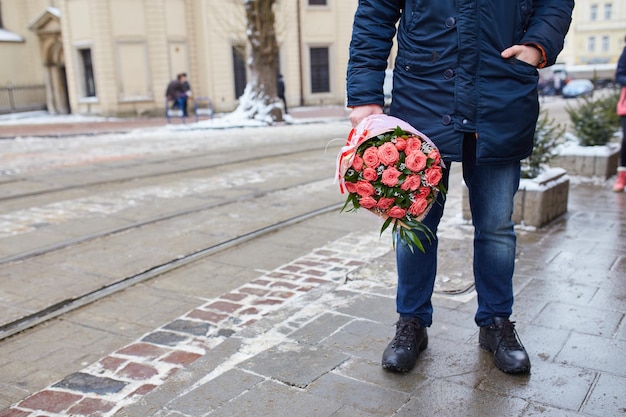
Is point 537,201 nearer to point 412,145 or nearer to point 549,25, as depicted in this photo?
point 549,25

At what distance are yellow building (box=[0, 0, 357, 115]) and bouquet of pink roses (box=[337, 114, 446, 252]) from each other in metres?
27.3

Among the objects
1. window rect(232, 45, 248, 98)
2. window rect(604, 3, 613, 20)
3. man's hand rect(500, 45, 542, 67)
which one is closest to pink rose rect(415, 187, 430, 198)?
man's hand rect(500, 45, 542, 67)

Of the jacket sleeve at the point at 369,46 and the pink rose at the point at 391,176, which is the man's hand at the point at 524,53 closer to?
the jacket sleeve at the point at 369,46

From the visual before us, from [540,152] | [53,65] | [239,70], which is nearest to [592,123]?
[540,152]

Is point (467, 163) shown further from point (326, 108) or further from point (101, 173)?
point (326, 108)

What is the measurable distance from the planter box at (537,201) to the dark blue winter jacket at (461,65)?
9.11ft

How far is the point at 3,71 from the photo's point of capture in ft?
102

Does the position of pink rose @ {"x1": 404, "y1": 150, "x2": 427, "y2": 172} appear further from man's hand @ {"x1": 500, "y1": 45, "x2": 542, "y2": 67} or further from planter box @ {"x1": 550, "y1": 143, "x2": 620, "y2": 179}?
planter box @ {"x1": 550, "y1": 143, "x2": 620, "y2": 179}

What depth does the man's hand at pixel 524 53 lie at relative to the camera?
264 centimetres

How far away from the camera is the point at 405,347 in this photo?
9.71 feet

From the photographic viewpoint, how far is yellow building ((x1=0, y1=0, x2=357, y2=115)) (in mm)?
27938

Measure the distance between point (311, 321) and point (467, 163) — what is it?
1320 millimetres

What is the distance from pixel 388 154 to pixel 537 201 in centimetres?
334

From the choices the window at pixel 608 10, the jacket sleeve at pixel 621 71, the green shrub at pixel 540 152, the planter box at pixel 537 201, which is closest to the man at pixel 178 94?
the jacket sleeve at pixel 621 71
